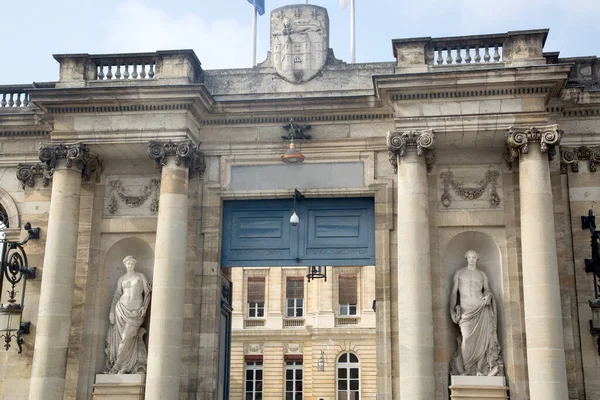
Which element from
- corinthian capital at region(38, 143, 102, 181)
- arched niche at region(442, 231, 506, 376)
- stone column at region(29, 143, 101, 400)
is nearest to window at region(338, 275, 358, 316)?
arched niche at region(442, 231, 506, 376)

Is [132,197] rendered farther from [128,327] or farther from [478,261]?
[478,261]

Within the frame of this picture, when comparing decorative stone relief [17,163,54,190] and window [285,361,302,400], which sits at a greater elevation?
decorative stone relief [17,163,54,190]

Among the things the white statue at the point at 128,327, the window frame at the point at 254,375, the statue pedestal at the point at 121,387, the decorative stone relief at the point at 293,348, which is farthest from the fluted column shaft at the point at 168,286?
the decorative stone relief at the point at 293,348

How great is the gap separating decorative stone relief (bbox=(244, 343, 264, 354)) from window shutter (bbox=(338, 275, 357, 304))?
4011 millimetres

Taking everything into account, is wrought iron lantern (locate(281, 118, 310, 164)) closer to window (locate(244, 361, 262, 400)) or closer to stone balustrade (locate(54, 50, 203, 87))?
stone balustrade (locate(54, 50, 203, 87))

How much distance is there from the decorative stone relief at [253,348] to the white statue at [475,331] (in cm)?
2239

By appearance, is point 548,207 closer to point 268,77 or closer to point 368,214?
point 368,214

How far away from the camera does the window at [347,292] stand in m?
35.9

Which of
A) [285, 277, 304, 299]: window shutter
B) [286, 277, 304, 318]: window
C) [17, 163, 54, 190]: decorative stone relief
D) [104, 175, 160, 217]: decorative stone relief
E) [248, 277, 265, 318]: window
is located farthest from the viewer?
[285, 277, 304, 299]: window shutter

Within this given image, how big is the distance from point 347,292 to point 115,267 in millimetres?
21624

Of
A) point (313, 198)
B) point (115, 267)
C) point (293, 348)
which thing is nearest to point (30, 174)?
point (115, 267)

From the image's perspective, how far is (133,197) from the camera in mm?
15555

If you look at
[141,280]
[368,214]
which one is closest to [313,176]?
[368,214]

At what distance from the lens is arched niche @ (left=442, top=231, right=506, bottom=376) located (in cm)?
1401
